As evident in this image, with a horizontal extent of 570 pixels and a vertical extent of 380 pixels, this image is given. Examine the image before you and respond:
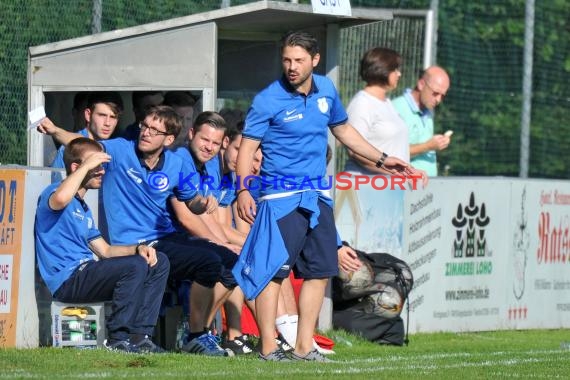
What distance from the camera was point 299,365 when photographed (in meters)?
8.75

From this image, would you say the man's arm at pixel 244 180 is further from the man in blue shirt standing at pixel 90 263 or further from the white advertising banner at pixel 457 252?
the white advertising banner at pixel 457 252

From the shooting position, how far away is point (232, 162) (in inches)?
428

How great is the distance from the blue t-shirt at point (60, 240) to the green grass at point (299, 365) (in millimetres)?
529

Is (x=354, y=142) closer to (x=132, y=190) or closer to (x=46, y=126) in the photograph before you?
(x=132, y=190)

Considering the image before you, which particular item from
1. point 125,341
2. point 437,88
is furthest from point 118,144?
point 437,88

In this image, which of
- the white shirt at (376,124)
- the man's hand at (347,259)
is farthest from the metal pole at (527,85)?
the man's hand at (347,259)

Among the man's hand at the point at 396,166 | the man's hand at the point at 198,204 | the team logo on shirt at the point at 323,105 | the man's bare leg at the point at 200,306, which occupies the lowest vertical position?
the man's bare leg at the point at 200,306

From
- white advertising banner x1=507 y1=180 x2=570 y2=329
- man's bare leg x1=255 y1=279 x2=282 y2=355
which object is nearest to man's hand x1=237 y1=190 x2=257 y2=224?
man's bare leg x1=255 y1=279 x2=282 y2=355

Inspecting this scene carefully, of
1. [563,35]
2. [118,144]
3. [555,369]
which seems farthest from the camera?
[563,35]

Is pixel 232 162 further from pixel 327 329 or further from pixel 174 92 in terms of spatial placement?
pixel 327 329

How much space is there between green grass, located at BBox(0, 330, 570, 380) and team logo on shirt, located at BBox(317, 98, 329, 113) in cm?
169

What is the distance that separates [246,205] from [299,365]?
1.07 metres

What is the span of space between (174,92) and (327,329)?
2.41m

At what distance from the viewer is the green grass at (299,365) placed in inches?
317
